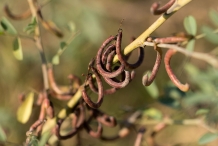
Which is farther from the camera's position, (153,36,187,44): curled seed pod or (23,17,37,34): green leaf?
(23,17,37,34): green leaf

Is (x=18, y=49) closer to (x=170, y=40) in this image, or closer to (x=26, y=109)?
(x=26, y=109)

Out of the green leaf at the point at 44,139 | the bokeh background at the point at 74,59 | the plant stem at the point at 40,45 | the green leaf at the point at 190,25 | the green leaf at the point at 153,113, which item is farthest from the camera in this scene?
the bokeh background at the point at 74,59

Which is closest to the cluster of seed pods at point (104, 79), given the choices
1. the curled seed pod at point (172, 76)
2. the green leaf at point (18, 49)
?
the curled seed pod at point (172, 76)

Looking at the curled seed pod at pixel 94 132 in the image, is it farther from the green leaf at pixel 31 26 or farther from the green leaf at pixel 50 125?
the green leaf at pixel 31 26

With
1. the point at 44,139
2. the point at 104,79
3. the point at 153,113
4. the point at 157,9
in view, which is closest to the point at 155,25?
the point at 157,9

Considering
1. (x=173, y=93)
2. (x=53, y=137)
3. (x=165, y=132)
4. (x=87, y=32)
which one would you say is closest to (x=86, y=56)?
(x=87, y=32)

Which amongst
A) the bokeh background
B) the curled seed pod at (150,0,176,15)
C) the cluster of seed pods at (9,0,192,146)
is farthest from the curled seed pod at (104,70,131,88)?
the bokeh background

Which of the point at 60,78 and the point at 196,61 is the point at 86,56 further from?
the point at 196,61

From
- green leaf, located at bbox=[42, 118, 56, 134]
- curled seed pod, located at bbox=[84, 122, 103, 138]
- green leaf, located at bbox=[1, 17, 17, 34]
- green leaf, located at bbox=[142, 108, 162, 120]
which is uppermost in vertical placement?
green leaf, located at bbox=[1, 17, 17, 34]

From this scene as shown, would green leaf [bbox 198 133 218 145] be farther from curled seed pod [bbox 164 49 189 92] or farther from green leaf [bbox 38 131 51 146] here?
green leaf [bbox 38 131 51 146]

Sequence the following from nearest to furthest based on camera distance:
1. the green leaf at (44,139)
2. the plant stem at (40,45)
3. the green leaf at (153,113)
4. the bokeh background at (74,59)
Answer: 1. the green leaf at (44,139)
2. the plant stem at (40,45)
3. the green leaf at (153,113)
4. the bokeh background at (74,59)
